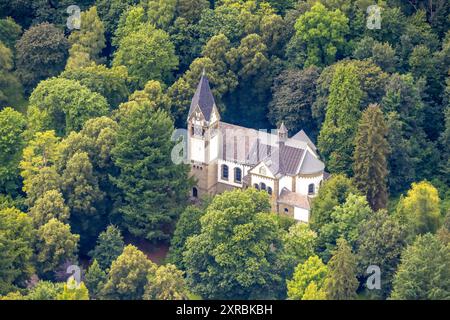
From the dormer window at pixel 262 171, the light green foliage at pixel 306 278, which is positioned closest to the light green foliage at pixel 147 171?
the dormer window at pixel 262 171

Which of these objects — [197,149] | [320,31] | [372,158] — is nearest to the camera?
[372,158]

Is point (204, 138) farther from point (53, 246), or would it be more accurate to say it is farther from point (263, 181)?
point (53, 246)

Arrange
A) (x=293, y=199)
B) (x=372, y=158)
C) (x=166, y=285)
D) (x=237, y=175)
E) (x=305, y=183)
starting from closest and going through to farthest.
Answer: (x=166, y=285)
(x=372, y=158)
(x=293, y=199)
(x=305, y=183)
(x=237, y=175)

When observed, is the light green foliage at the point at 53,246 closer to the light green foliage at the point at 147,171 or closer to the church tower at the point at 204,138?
the light green foliage at the point at 147,171

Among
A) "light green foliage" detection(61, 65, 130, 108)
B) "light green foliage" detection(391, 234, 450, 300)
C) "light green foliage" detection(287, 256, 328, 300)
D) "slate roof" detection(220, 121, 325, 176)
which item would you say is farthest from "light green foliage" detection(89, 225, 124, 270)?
"light green foliage" detection(391, 234, 450, 300)

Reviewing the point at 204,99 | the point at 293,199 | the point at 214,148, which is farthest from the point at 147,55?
the point at 293,199
